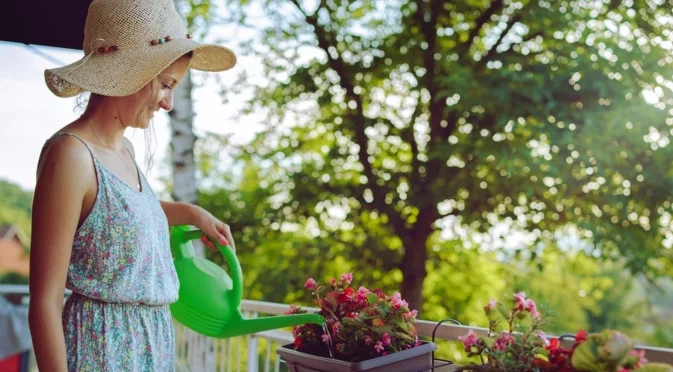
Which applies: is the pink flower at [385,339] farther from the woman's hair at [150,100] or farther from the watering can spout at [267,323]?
the woman's hair at [150,100]

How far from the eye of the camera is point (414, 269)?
19.2 feet

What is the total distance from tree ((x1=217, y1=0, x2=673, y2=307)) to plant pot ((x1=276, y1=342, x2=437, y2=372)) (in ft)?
12.0

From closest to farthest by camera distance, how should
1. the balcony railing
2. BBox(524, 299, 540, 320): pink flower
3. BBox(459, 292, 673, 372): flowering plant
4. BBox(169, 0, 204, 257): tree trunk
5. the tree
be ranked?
1. BBox(459, 292, 673, 372): flowering plant
2. BBox(524, 299, 540, 320): pink flower
3. the balcony railing
4. BBox(169, 0, 204, 257): tree trunk
5. the tree

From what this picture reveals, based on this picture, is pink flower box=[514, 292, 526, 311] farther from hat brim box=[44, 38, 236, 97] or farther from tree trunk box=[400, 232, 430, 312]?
tree trunk box=[400, 232, 430, 312]

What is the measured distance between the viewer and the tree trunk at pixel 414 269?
5785 mm

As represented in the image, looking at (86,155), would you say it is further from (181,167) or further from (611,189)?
(611,189)

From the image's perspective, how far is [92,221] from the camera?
95cm

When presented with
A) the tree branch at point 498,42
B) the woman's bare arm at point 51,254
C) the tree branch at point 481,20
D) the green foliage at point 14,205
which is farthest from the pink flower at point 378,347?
the green foliage at point 14,205

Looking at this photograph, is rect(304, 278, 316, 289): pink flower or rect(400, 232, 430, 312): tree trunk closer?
rect(304, 278, 316, 289): pink flower

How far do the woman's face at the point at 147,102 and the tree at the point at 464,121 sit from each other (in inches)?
146

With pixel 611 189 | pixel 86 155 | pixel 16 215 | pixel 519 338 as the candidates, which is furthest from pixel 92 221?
pixel 16 215

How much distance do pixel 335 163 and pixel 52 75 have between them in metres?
5.17

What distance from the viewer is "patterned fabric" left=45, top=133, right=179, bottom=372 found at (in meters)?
0.96

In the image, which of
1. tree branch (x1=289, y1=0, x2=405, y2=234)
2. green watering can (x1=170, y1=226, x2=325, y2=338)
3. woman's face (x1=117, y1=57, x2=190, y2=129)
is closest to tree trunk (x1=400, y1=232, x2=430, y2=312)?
tree branch (x1=289, y1=0, x2=405, y2=234)
